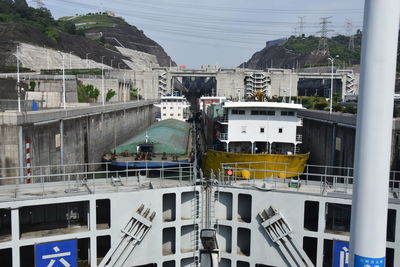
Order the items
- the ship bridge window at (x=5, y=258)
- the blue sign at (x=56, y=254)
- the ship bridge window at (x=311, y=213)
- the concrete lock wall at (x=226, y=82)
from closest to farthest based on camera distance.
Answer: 1. the blue sign at (x=56, y=254)
2. the ship bridge window at (x=5, y=258)
3. the ship bridge window at (x=311, y=213)
4. the concrete lock wall at (x=226, y=82)

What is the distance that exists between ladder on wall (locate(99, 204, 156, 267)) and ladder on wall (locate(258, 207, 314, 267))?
15.2 feet

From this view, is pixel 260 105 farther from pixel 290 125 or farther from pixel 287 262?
pixel 287 262

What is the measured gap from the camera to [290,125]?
998 inches

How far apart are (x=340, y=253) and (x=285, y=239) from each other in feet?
6.62

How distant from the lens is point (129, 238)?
13.3 m

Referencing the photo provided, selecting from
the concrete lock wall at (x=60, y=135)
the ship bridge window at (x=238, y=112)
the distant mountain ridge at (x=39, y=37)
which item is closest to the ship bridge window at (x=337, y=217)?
the ship bridge window at (x=238, y=112)

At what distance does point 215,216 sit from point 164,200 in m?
2.29

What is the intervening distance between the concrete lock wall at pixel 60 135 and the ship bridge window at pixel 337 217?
50.6ft

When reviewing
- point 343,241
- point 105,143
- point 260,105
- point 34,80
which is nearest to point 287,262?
point 343,241

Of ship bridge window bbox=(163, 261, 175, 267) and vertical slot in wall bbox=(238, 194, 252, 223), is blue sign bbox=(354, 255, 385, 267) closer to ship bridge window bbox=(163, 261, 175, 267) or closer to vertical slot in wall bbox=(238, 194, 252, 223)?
vertical slot in wall bbox=(238, 194, 252, 223)

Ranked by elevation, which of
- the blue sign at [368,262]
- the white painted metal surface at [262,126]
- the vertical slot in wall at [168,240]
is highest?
the white painted metal surface at [262,126]

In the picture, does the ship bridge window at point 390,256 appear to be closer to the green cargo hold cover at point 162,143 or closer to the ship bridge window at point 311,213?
the ship bridge window at point 311,213

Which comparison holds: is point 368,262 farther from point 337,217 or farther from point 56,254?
point 56,254

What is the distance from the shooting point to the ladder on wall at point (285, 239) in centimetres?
→ 1334
